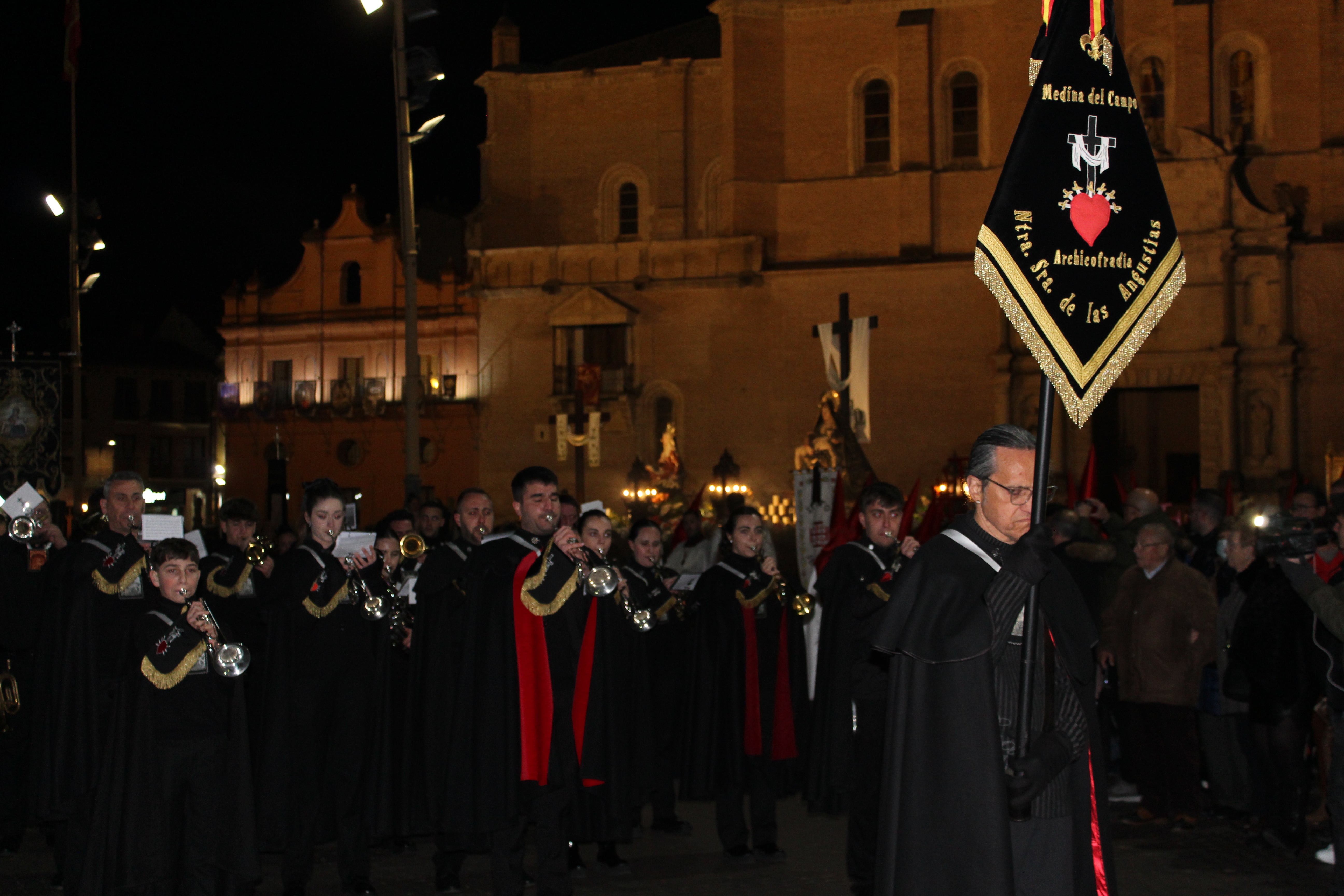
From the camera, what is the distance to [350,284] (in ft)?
139

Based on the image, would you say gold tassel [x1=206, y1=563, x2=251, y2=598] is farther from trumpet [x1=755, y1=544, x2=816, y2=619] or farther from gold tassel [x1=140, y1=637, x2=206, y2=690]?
trumpet [x1=755, y1=544, x2=816, y2=619]

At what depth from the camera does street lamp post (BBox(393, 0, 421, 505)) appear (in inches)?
653

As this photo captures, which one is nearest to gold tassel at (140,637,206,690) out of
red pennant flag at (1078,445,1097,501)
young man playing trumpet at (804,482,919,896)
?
young man playing trumpet at (804,482,919,896)

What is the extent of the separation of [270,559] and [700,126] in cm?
3026

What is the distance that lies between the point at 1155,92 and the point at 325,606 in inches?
1181

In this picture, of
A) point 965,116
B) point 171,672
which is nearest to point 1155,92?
point 965,116

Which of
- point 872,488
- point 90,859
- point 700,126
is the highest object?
point 700,126

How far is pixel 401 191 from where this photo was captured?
1683 centimetres

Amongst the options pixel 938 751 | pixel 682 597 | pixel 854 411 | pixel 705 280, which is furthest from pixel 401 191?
pixel 705 280

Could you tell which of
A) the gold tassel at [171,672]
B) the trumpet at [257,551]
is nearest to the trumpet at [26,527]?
the trumpet at [257,551]

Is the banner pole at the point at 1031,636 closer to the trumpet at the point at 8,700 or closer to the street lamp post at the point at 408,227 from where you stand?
the trumpet at the point at 8,700

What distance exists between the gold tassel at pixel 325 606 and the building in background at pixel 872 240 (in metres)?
25.4

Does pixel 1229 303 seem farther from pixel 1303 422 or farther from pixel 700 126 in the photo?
pixel 700 126

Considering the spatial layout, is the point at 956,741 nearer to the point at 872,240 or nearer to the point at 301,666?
the point at 301,666
